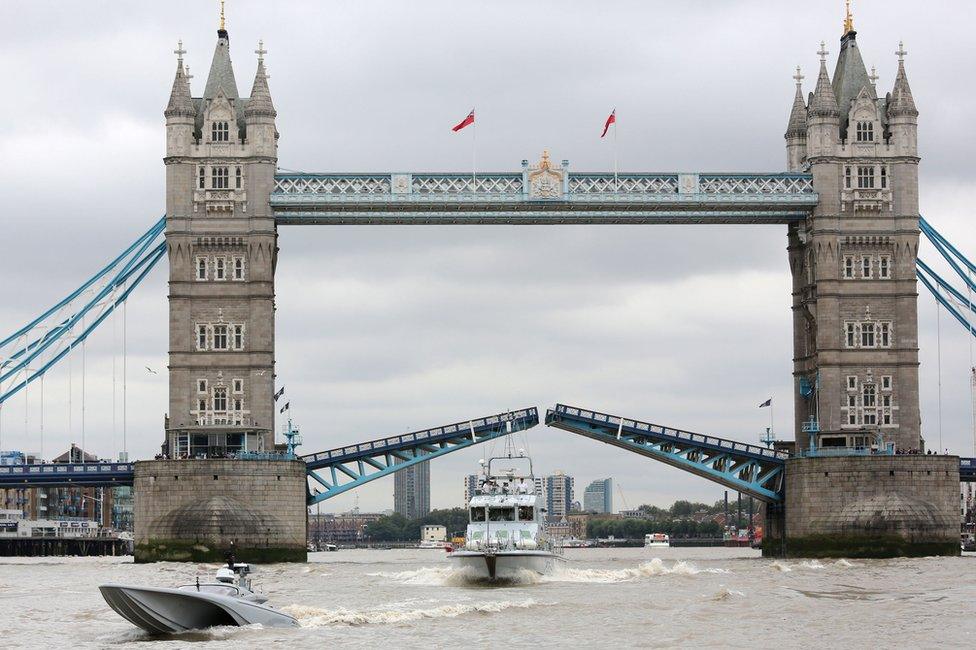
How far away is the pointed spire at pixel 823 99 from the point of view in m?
104

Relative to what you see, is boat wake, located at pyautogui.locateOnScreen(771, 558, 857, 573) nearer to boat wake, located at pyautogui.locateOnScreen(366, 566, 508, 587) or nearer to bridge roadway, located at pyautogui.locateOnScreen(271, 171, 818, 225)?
boat wake, located at pyautogui.locateOnScreen(366, 566, 508, 587)

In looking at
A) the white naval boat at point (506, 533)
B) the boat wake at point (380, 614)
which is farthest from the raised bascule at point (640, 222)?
the boat wake at point (380, 614)

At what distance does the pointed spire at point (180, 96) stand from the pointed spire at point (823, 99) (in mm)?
35840

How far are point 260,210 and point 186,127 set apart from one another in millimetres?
6286

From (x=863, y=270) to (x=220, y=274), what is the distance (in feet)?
121

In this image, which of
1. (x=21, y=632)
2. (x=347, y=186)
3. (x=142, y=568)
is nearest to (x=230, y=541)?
(x=142, y=568)

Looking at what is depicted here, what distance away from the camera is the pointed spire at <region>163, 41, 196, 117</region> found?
10106 centimetres

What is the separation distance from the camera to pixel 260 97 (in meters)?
101

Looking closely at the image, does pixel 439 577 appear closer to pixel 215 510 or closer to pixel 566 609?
pixel 566 609

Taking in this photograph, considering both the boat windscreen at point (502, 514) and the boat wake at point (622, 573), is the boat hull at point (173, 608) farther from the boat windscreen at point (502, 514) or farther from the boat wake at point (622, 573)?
the boat windscreen at point (502, 514)

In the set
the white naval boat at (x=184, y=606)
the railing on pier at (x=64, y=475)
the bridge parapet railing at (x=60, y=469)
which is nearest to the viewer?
the white naval boat at (x=184, y=606)

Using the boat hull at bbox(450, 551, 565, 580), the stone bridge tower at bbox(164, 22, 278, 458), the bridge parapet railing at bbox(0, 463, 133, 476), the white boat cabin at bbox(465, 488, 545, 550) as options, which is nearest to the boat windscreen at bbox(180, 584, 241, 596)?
the boat hull at bbox(450, 551, 565, 580)

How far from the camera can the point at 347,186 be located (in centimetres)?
10194

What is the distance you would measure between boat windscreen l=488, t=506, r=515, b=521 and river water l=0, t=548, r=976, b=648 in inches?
127
